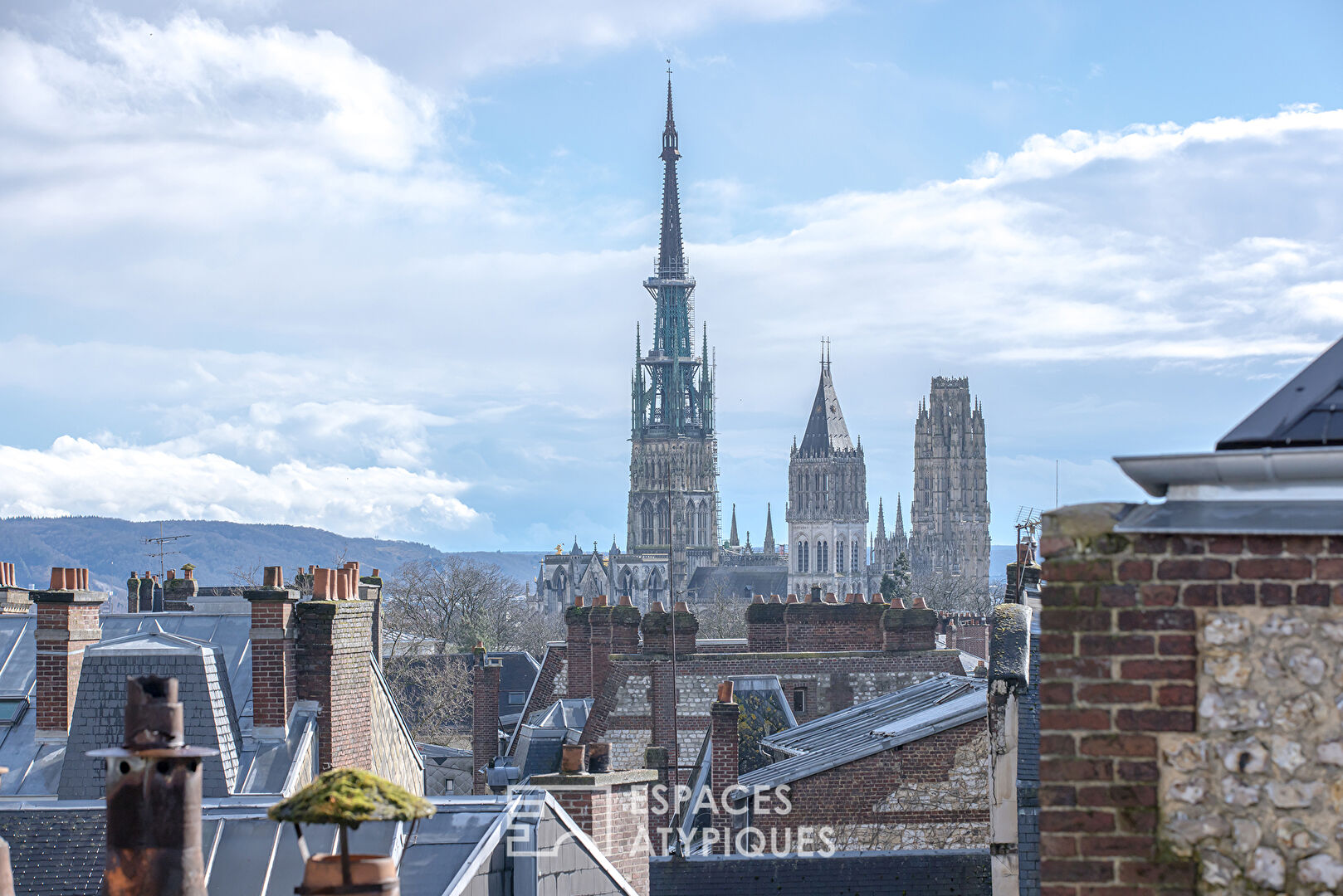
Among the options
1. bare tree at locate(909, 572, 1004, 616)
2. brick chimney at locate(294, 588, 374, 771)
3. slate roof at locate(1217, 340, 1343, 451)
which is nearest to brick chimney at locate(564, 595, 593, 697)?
brick chimney at locate(294, 588, 374, 771)

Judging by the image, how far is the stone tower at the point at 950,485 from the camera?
605 feet

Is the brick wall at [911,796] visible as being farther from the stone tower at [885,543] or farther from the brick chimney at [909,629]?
the stone tower at [885,543]

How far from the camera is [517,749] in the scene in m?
28.9

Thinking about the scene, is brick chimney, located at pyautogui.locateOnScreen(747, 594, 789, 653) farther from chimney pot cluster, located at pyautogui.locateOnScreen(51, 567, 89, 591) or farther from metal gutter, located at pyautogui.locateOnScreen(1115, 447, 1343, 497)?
metal gutter, located at pyautogui.locateOnScreen(1115, 447, 1343, 497)

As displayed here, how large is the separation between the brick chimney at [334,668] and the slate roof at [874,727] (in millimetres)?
4859

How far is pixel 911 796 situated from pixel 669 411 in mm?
171598

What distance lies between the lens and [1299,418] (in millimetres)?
4941

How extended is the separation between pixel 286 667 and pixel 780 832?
19.8ft

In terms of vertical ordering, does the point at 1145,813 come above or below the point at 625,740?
above

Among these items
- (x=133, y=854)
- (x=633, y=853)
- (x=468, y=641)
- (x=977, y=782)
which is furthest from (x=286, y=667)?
(x=468, y=641)

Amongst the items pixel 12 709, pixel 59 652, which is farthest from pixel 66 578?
pixel 12 709

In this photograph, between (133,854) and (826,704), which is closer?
(133,854)

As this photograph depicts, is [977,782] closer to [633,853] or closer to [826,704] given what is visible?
[633,853]

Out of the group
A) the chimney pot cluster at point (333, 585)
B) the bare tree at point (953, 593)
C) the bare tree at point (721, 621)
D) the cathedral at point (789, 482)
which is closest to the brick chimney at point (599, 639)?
the chimney pot cluster at point (333, 585)
